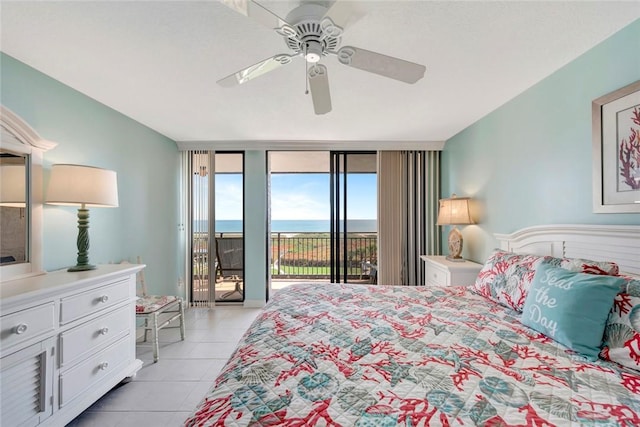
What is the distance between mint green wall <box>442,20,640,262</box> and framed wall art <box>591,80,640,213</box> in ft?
0.23

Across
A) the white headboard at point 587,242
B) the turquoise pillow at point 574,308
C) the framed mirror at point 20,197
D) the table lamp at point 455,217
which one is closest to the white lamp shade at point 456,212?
the table lamp at point 455,217

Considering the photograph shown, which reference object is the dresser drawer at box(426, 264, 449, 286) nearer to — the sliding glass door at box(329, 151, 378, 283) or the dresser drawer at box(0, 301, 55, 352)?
the sliding glass door at box(329, 151, 378, 283)

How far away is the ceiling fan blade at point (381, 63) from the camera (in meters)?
1.41

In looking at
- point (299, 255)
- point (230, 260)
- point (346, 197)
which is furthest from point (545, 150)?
point (299, 255)

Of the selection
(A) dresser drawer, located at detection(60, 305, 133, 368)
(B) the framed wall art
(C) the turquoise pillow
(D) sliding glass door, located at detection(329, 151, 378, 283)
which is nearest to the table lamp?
(D) sliding glass door, located at detection(329, 151, 378, 283)

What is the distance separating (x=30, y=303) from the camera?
4.80 ft

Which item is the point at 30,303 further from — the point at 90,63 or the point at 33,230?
the point at 90,63

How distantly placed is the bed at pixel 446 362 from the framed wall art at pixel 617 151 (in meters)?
0.18

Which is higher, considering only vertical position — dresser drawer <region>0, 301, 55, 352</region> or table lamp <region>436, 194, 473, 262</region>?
table lamp <region>436, 194, 473, 262</region>

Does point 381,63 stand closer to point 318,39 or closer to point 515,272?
point 318,39

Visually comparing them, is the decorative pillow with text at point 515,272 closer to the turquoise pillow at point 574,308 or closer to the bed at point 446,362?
the bed at point 446,362

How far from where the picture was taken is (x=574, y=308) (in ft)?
4.11

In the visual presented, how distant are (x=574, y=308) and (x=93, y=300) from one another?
9.32 ft

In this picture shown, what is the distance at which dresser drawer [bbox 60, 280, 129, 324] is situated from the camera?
1661mm
